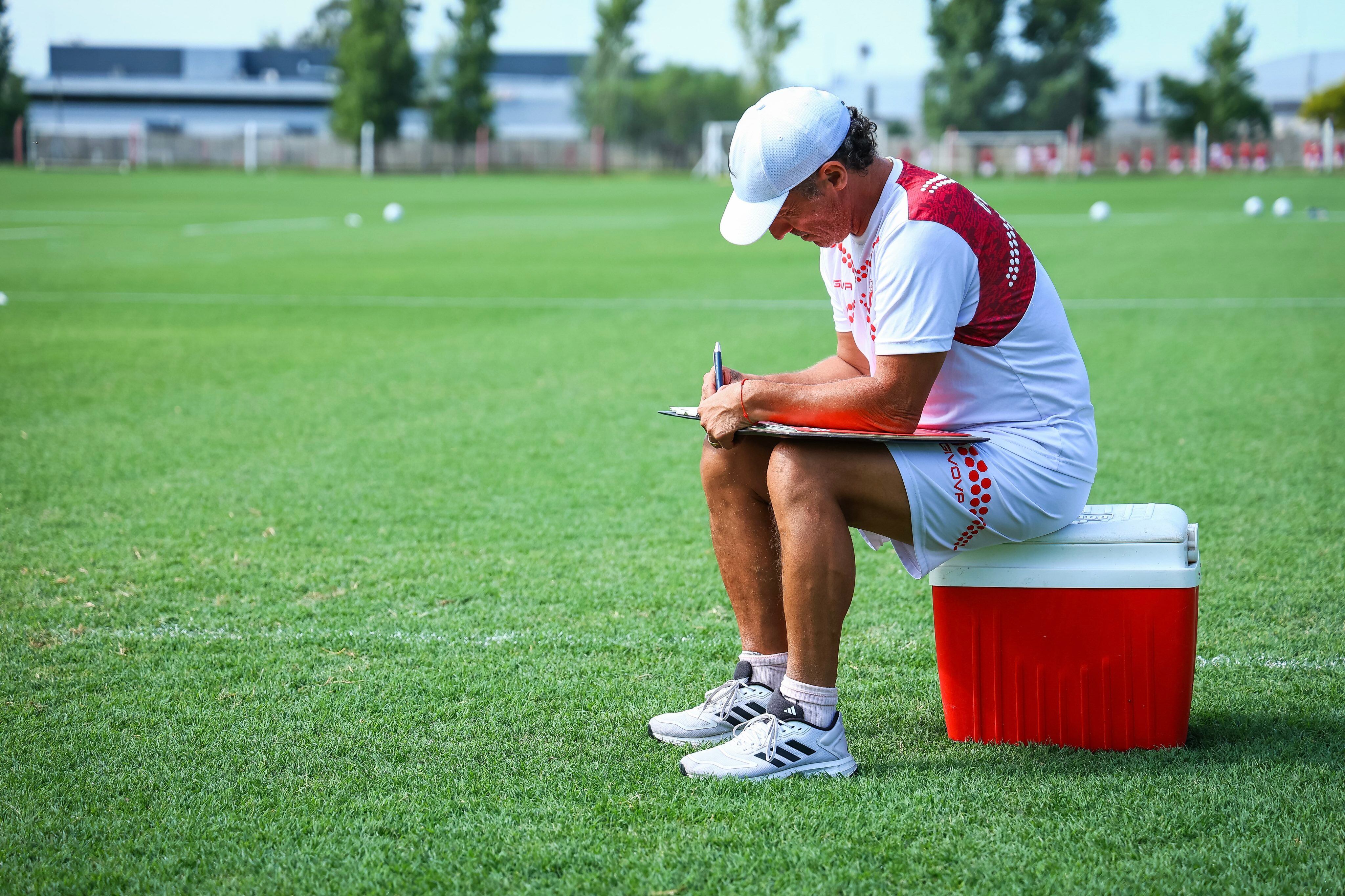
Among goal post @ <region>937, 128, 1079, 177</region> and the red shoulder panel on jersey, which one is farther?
goal post @ <region>937, 128, 1079, 177</region>

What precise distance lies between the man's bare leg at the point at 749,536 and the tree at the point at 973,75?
5541cm

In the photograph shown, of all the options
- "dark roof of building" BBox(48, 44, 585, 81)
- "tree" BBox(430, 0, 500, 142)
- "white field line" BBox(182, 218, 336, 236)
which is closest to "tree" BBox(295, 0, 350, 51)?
"dark roof of building" BBox(48, 44, 585, 81)

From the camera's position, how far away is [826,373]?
3.22 meters

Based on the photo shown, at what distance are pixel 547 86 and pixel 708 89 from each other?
26.6 meters

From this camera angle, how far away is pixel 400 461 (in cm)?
588

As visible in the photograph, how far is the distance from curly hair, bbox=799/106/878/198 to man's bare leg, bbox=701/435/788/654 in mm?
571

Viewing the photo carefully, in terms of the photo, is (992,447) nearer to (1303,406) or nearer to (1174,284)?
(1303,406)

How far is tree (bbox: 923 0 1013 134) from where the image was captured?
55094mm

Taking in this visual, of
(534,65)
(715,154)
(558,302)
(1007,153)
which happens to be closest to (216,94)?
(534,65)

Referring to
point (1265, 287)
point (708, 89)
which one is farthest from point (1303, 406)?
point (708, 89)

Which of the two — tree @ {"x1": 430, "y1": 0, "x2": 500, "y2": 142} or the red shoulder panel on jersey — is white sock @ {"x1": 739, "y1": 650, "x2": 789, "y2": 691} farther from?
tree @ {"x1": 430, "y1": 0, "x2": 500, "y2": 142}

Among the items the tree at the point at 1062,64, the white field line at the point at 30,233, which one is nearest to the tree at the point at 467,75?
the tree at the point at 1062,64

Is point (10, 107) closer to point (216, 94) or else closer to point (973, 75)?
point (216, 94)

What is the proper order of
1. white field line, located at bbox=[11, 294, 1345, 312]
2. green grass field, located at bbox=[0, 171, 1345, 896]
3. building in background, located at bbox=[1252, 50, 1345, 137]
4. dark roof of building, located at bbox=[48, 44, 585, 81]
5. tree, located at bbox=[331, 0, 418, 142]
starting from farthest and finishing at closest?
dark roof of building, located at bbox=[48, 44, 585, 81] → building in background, located at bbox=[1252, 50, 1345, 137] → tree, located at bbox=[331, 0, 418, 142] → white field line, located at bbox=[11, 294, 1345, 312] → green grass field, located at bbox=[0, 171, 1345, 896]
